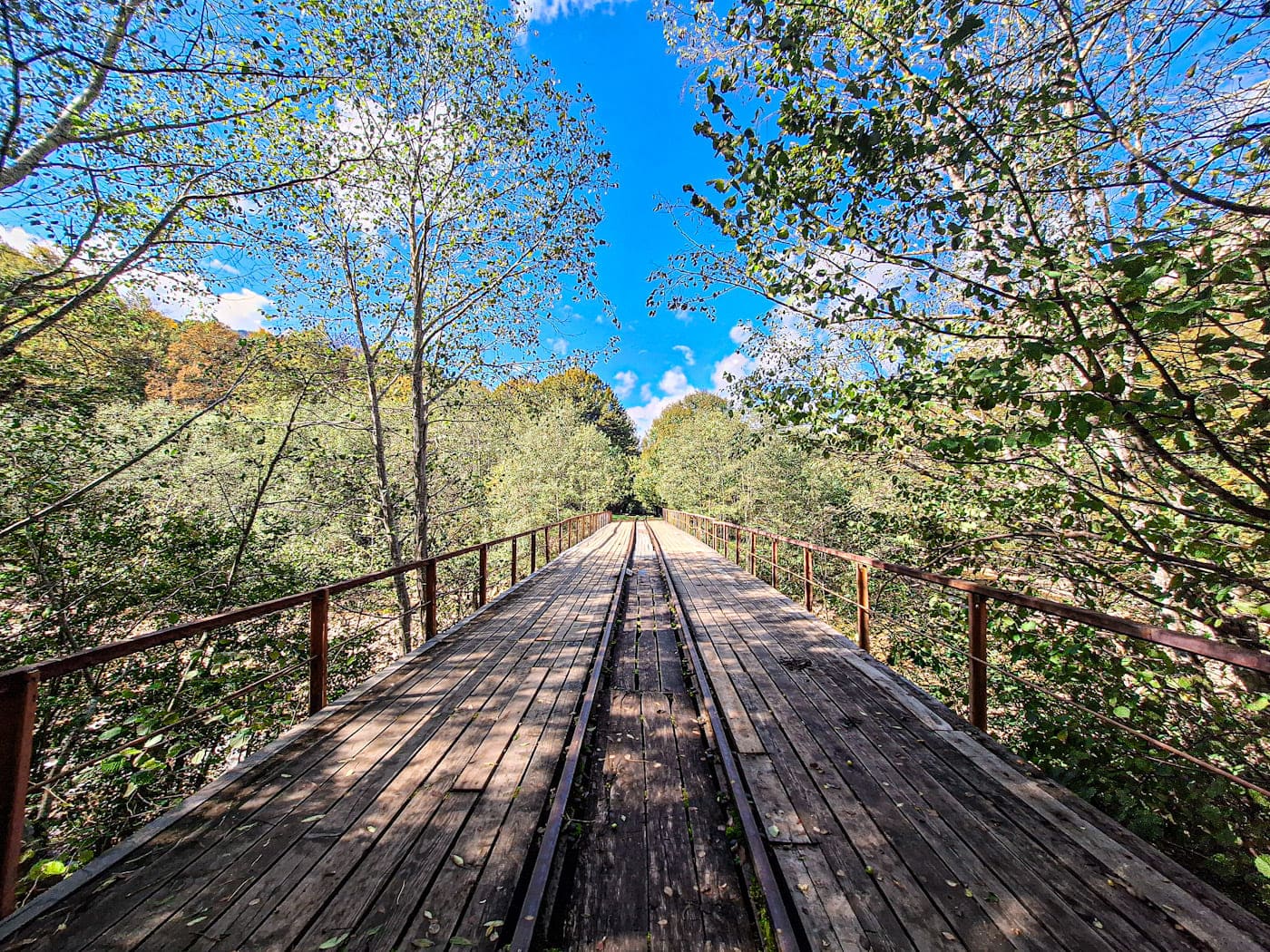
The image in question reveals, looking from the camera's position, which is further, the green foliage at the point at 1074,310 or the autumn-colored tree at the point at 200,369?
the autumn-colored tree at the point at 200,369

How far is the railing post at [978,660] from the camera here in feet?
9.41

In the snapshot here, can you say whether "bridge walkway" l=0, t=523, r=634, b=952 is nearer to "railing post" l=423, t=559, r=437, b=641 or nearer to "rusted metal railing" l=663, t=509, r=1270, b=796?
"railing post" l=423, t=559, r=437, b=641

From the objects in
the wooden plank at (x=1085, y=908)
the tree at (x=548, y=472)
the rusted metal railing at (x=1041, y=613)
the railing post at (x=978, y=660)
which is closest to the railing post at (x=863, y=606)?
the rusted metal railing at (x=1041, y=613)

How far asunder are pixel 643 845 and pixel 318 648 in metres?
2.50

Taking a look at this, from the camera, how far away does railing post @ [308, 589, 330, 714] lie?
10.0 ft

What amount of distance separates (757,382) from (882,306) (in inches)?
57.5

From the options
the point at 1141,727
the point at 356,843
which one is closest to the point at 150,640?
the point at 356,843

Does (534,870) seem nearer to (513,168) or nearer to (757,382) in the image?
(757,382)

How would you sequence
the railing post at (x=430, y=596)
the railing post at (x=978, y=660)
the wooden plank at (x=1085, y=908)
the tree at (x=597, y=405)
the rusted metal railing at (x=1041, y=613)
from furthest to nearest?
the tree at (x=597, y=405) → the railing post at (x=430, y=596) → the railing post at (x=978, y=660) → the rusted metal railing at (x=1041, y=613) → the wooden plank at (x=1085, y=908)

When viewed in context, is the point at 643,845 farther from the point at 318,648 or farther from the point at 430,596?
the point at 430,596

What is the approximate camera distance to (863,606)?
14.0 feet

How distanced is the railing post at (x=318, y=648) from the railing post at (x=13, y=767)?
1380 millimetres

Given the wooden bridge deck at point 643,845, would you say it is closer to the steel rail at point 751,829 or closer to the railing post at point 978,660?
the steel rail at point 751,829

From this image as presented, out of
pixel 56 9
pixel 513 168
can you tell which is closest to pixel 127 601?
pixel 56 9
